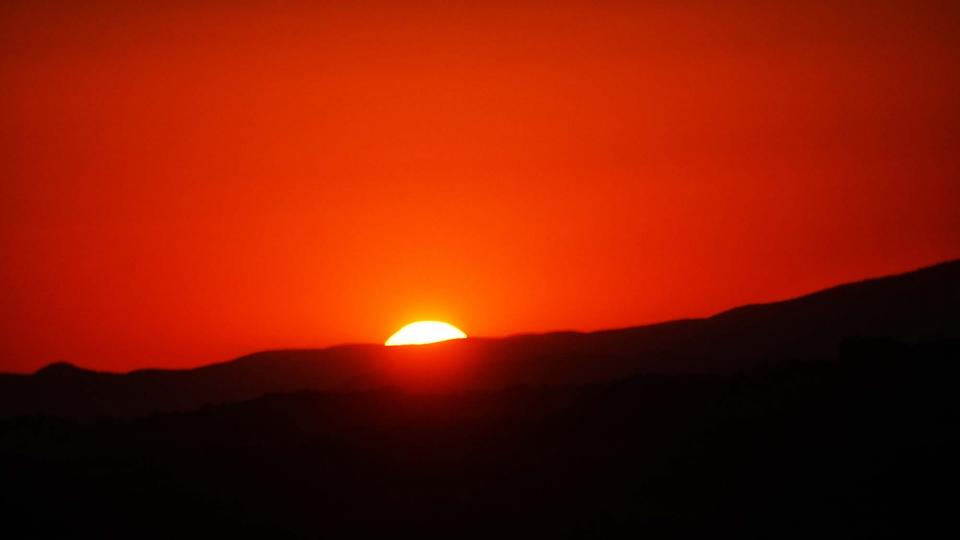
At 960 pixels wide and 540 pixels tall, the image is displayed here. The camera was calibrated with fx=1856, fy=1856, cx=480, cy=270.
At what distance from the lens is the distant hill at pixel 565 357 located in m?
46.8

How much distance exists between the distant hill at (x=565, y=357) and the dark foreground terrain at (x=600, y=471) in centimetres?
1838

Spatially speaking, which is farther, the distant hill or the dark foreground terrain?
the distant hill

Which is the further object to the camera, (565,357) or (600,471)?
(565,357)

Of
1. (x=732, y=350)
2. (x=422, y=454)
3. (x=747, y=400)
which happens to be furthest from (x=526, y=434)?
(x=732, y=350)

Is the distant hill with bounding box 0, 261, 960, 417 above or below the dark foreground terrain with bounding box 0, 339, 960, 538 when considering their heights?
above

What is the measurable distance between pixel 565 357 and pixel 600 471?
2984 cm

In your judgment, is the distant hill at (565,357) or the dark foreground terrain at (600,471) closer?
the dark foreground terrain at (600,471)

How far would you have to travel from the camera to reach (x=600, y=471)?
2183cm

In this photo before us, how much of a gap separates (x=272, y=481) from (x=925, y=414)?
768 centimetres

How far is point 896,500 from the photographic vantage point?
19906 millimetres

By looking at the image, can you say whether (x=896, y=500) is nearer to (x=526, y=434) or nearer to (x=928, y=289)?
(x=526, y=434)

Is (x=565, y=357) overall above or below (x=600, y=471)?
above

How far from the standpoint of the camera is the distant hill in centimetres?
4684

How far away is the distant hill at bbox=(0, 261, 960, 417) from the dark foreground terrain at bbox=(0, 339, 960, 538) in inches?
724
